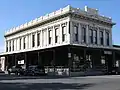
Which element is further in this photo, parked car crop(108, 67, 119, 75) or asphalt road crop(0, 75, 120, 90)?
parked car crop(108, 67, 119, 75)

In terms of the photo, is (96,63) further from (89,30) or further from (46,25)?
(46,25)

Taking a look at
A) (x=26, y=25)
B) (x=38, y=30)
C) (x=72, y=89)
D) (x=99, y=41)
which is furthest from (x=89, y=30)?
(x=72, y=89)

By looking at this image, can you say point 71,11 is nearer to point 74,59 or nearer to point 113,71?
point 74,59

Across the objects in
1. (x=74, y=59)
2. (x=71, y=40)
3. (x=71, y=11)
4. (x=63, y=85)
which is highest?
(x=71, y=11)

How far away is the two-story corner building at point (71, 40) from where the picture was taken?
4259 cm

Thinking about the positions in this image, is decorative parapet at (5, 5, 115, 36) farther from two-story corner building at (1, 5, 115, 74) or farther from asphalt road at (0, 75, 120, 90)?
asphalt road at (0, 75, 120, 90)

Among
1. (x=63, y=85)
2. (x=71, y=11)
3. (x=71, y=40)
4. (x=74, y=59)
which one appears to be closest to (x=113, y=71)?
(x=74, y=59)

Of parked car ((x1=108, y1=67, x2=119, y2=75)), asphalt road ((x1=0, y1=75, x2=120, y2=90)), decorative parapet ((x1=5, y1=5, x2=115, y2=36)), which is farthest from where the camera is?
decorative parapet ((x1=5, y1=5, x2=115, y2=36))

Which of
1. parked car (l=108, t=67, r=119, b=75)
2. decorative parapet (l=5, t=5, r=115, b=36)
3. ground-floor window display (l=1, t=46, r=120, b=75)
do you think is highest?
decorative parapet (l=5, t=5, r=115, b=36)

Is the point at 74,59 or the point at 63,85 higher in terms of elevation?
the point at 74,59

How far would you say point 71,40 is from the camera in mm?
42844

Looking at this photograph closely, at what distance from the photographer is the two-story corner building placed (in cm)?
4259

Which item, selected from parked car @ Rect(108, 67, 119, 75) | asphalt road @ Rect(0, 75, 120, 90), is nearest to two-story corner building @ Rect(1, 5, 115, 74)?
parked car @ Rect(108, 67, 119, 75)

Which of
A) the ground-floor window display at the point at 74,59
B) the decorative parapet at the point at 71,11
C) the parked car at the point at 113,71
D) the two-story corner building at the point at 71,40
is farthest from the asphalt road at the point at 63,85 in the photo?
the decorative parapet at the point at 71,11
